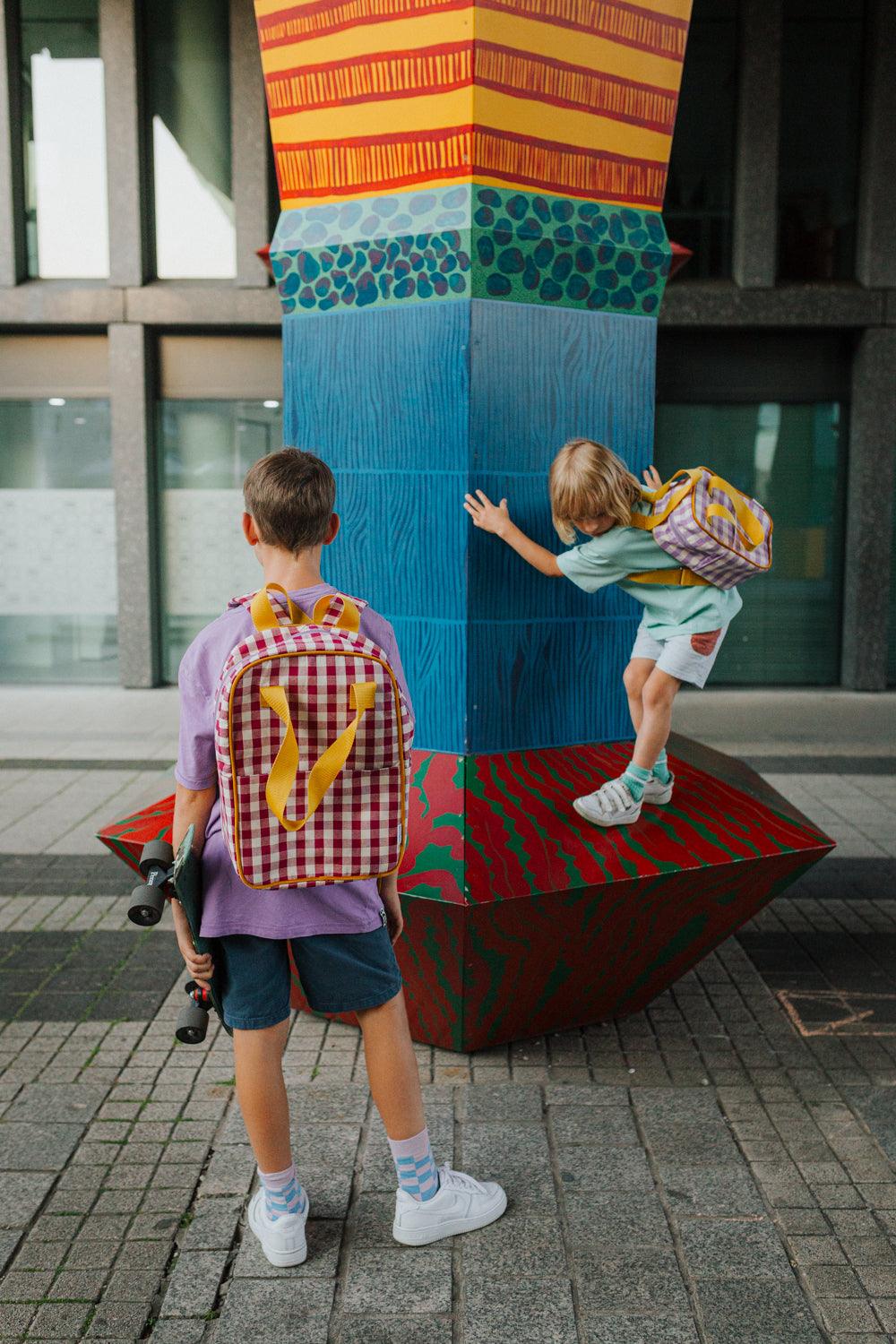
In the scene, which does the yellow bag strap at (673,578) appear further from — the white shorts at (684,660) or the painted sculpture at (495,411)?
the painted sculpture at (495,411)

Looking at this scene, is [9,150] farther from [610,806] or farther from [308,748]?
[308,748]

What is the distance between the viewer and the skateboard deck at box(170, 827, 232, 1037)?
253cm

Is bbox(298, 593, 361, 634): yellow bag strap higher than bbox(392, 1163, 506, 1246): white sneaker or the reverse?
higher

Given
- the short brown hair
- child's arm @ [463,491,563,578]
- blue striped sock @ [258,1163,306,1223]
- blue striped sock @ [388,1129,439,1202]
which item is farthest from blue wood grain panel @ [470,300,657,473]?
blue striped sock @ [258,1163,306,1223]

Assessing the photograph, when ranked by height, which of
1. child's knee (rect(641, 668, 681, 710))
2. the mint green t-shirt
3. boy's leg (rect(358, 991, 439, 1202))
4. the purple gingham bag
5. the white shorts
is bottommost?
boy's leg (rect(358, 991, 439, 1202))

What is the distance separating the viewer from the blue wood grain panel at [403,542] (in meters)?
3.90

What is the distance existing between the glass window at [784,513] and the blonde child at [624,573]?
8402 mm

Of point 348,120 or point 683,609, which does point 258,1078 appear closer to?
point 683,609

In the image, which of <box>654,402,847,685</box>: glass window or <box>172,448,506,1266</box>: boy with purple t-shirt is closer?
<box>172,448,506,1266</box>: boy with purple t-shirt

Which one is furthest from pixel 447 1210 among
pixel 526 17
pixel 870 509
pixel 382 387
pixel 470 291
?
Result: pixel 870 509

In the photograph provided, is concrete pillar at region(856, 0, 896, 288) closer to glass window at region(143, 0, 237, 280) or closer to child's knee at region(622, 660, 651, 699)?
glass window at region(143, 0, 237, 280)

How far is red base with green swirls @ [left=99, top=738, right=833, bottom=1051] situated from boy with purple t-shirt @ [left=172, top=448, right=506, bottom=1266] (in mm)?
724

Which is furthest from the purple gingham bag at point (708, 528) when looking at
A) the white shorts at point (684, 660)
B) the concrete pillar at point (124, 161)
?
the concrete pillar at point (124, 161)

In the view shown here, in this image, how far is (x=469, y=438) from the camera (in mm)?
3812
